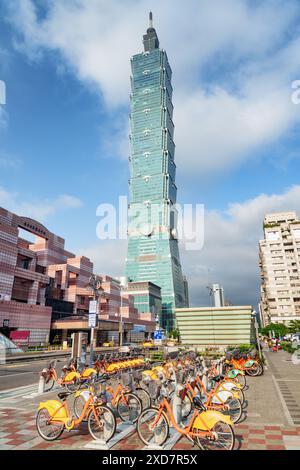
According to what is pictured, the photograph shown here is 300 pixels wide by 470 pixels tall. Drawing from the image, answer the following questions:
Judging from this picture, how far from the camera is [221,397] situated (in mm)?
8039

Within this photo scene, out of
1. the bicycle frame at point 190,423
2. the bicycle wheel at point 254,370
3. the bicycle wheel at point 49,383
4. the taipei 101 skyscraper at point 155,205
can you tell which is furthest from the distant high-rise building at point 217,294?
the taipei 101 skyscraper at point 155,205

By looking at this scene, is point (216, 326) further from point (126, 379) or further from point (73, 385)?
point (126, 379)

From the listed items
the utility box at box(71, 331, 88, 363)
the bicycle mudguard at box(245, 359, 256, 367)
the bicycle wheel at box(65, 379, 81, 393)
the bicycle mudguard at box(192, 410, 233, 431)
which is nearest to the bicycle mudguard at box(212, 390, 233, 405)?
the bicycle mudguard at box(192, 410, 233, 431)

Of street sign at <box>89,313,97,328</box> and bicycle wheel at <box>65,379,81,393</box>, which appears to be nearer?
bicycle wheel at <box>65,379,81,393</box>

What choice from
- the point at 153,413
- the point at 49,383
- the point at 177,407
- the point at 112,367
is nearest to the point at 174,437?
the point at 177,407

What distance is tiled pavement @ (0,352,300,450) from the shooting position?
6.21 metres

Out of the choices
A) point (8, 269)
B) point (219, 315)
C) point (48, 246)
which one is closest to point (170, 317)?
point (48, 246)

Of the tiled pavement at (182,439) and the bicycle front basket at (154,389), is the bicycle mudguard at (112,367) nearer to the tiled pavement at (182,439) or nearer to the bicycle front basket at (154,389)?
the tiled pavement at (182,439)

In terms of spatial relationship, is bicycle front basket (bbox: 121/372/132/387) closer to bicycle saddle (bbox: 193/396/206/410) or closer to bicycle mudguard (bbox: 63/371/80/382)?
bicycle saddle (bbox: 193/396/206/410)

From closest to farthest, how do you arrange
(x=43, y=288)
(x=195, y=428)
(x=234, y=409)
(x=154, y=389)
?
(x=195, y=428)
(x=154, y=389)
(x=234, y=409)
(x=43, y=288)

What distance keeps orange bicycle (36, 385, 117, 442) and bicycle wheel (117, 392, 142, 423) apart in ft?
5.56

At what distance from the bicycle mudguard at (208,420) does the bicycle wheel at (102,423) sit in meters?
1.71

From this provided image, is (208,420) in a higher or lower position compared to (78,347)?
lower

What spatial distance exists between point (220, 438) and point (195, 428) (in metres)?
0.48
